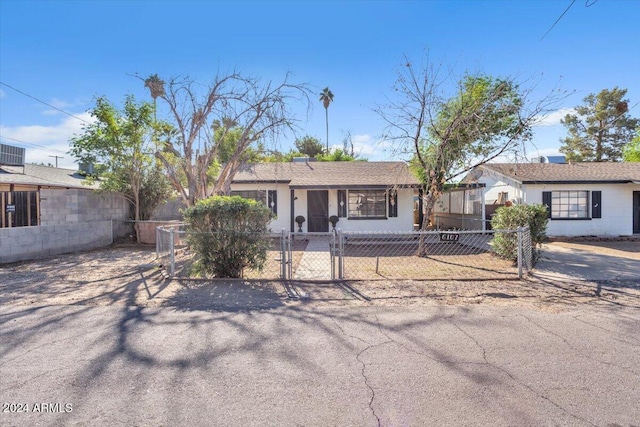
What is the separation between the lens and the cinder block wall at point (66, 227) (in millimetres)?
9375

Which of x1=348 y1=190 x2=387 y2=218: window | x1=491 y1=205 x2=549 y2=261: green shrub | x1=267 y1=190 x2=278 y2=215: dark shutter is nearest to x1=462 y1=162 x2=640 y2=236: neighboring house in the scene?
x1=348 y1=190 x2=387 y2=218: window

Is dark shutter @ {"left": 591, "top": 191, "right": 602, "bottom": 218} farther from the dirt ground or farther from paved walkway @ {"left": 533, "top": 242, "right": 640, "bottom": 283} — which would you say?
the dirt ground

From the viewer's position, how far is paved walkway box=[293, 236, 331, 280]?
24.1ft

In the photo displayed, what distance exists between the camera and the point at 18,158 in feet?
45.8

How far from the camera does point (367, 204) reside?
14797 mm

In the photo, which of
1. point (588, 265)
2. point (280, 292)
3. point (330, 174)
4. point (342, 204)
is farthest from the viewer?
point (330, 174)

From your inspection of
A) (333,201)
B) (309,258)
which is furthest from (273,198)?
(309,258)

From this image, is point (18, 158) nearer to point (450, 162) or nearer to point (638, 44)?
point (450, 162)

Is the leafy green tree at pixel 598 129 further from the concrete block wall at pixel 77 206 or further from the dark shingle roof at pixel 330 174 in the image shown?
the concrete block wall at pixel 77 206

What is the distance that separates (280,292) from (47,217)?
31.1 feet

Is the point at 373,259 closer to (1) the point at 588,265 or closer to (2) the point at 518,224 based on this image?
(2) the point at 518,224

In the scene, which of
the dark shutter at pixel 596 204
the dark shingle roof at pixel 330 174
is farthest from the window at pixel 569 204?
the dark shingle roof at pixel 330 174

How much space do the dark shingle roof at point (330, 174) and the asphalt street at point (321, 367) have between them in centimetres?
906

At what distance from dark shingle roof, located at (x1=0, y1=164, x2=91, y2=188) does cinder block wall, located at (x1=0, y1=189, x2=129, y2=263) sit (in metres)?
1.29
